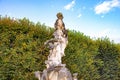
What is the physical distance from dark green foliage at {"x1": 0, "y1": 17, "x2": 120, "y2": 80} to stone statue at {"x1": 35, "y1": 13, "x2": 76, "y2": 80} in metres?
2.33

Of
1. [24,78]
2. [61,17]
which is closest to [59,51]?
[61,17]

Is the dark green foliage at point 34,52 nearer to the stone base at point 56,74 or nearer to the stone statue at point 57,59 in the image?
the stone statue at point 57,59

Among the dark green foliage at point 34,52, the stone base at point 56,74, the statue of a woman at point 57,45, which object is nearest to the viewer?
the stone base at point 56,74

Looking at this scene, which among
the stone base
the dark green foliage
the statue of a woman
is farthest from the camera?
the dark green foliage

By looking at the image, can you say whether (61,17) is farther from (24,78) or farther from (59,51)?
(24,78)

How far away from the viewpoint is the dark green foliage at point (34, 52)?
44.8 ft

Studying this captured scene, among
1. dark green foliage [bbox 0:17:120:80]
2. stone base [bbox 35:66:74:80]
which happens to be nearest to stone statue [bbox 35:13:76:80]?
stone base [bbox 35:66:74:80]

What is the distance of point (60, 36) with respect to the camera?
11.9m

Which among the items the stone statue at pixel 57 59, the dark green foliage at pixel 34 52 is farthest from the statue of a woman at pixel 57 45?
the dark green foliage at pixel 34 52

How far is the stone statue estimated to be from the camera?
11148 millimetres

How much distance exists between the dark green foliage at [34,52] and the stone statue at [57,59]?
2.33 m

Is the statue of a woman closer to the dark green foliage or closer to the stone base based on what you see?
the stone base

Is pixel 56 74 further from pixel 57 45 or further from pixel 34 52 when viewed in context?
pixel 34 52

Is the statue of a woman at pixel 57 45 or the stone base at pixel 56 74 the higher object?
the statue of a woman at pixel 57 45
